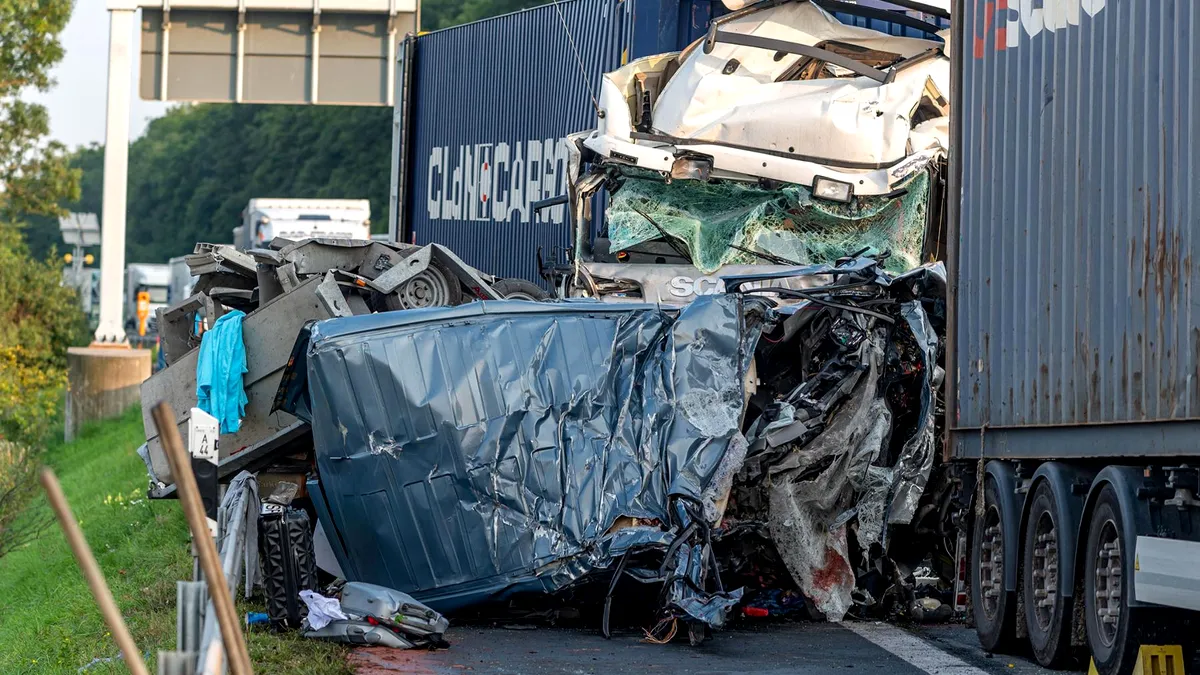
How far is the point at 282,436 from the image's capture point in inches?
453

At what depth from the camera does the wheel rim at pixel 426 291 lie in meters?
12.4

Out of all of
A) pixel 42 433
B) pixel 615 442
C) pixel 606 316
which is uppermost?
pixel 606 316

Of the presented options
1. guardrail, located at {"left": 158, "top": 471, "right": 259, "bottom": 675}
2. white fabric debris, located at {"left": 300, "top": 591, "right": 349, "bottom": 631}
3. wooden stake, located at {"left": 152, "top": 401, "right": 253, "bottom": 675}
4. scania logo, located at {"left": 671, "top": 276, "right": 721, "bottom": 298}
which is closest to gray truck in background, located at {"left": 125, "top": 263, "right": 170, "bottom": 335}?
scania logo, located at {"left": 671, "top": 276, "right": 721, "bottom": 298}

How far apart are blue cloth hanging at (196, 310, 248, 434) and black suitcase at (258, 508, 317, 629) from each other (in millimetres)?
2344

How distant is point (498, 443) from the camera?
9734mm

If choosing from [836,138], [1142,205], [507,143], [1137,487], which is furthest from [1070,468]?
[507,143]

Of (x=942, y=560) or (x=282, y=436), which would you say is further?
(x=282, y=436)

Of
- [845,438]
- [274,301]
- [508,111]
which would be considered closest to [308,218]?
[508,111]

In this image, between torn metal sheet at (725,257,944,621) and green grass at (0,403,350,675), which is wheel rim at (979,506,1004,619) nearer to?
torn metal sheet at (725,257,944,621)

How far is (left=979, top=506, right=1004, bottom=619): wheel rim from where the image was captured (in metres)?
8.80


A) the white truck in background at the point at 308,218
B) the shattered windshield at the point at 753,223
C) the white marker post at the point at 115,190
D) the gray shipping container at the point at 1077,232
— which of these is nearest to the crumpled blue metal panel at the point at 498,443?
the gray shipping container at the point at 1077,232

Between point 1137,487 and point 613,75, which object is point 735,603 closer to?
point 1137,487

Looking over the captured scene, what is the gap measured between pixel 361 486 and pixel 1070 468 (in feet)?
12.8

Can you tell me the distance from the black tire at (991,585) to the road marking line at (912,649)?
0.24 meters
